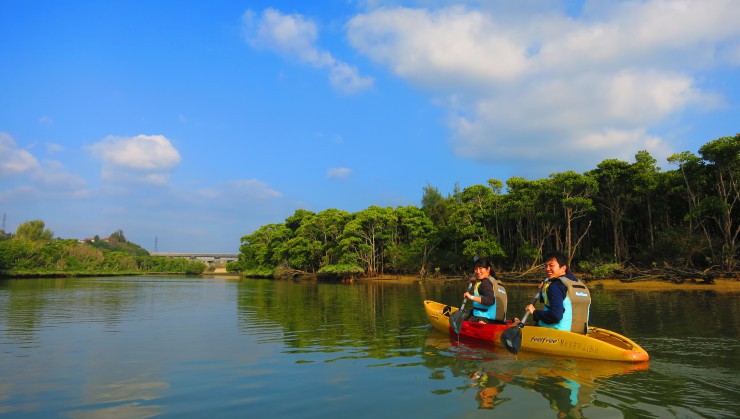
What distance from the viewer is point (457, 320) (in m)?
10.9

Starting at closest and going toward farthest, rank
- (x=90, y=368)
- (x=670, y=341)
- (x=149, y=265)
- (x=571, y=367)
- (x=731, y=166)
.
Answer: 1. (x=571, y=367)
2. (x=90, y=368)
3. (x=670, y=341)
4. (x=731, y=166)
5. (x=149, y=265)

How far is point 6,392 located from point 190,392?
110 inches

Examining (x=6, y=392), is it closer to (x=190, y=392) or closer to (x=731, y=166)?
(x=190, y=392)

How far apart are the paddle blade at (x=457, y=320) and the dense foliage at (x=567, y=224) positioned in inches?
990

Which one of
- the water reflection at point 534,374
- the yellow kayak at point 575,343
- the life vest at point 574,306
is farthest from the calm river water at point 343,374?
the life vest at point 574,306

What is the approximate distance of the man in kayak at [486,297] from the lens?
1036cm

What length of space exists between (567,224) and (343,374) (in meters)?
34.5

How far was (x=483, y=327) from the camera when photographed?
404 inches

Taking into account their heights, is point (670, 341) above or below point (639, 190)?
below

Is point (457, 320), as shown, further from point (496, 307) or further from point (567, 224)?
point (567, 224)

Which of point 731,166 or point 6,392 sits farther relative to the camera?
point 731,166

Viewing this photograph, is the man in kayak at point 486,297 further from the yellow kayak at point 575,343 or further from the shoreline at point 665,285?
the shoreline at point 665,285

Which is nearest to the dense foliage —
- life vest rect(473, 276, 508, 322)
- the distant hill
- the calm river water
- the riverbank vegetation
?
the calm river water

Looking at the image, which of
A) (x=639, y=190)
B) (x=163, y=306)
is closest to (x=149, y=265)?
(x=163, y=306)
